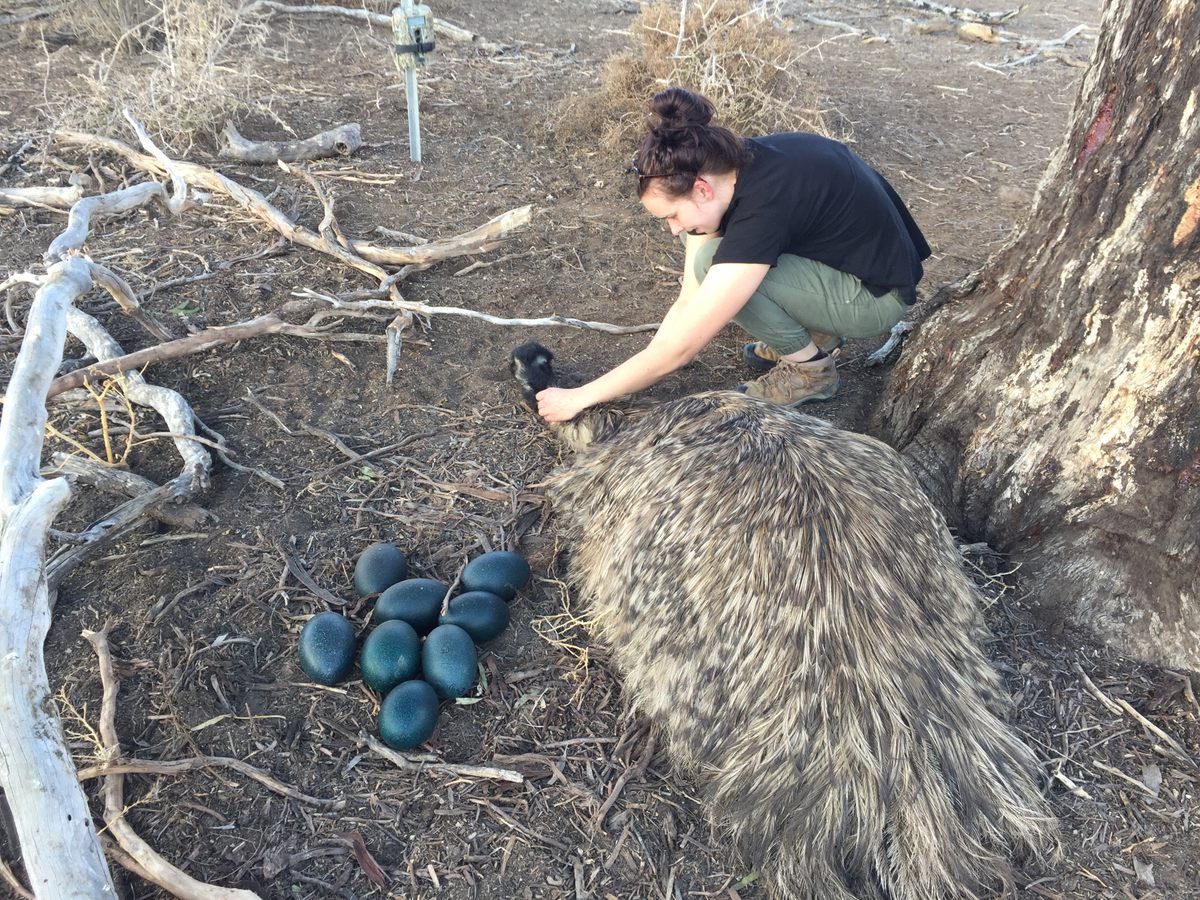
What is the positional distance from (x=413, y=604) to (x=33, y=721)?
1277 millimetres

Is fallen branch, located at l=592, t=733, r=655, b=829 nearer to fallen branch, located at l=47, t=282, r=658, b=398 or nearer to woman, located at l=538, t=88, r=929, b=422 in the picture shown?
woman, located at l=538, t=88, r=929, b=422

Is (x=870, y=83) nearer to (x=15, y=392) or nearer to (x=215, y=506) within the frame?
(x=215, y=506)

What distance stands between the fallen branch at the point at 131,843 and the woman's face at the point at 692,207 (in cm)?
279

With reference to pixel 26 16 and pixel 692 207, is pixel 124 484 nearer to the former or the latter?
pixel 692 207

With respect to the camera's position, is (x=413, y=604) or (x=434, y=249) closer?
(x=413, y=604)

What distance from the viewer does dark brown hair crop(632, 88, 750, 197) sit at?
352 cm

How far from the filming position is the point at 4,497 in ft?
8.04

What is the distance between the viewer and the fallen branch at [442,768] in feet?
9.34

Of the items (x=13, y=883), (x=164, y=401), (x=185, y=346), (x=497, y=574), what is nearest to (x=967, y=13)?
(x=185, y=346)

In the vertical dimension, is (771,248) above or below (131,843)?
above

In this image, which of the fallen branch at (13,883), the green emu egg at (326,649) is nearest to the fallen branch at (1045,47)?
the green emu egg at (326,649)

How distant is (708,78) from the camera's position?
6.53 metres

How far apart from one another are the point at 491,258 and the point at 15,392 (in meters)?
3.26

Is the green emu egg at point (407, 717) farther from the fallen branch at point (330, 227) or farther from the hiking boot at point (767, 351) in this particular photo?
the fallen branch at point (330, 227)
